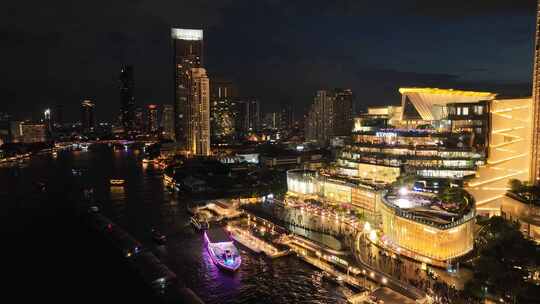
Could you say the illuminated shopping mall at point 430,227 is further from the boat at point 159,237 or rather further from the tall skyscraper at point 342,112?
the tall skyscraper at point 342,112

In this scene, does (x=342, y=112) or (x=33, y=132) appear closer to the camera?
(x=342, y=112)

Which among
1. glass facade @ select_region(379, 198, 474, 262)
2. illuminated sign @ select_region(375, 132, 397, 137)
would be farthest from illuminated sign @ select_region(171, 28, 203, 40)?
glass facade @ select_region(379, 198, 474, 262)

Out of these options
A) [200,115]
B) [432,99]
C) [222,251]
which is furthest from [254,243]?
[200,115]

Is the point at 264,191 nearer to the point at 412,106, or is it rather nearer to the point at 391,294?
the point at 412,106

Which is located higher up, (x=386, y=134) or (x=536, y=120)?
(x=536, y=120)

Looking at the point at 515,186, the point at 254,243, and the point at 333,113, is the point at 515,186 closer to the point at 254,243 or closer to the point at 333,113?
the point at 254,243

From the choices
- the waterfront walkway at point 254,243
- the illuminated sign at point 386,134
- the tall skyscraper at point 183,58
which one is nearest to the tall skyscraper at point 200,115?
the tall skyscraper at point 183,58

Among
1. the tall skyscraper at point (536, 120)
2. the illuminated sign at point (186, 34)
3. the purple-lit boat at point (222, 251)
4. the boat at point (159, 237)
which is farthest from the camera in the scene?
the illuminated sign at point (186, 34)
